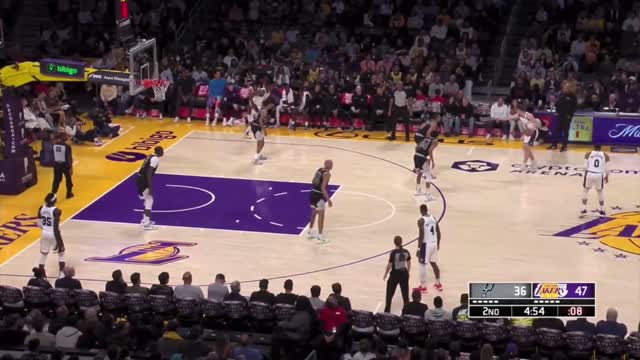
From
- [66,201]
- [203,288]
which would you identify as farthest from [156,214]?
[203,288]

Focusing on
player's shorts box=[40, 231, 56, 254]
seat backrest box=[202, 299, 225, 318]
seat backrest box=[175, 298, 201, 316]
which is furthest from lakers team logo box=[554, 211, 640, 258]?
player's shorts box=[40, 231, 56, 254]

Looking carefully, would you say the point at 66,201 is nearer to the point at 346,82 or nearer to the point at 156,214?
the point at 156,214

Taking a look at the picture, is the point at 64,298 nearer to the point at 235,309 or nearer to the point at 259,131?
the point at 235,309

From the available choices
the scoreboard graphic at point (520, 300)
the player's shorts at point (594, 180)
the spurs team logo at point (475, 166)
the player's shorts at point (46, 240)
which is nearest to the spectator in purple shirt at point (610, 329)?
the scoreboard graphic at point (520, 300)

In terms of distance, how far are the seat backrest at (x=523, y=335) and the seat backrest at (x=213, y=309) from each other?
4.37m

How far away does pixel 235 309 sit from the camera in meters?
18.5

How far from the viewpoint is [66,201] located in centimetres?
2705

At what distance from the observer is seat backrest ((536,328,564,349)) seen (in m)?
17.4

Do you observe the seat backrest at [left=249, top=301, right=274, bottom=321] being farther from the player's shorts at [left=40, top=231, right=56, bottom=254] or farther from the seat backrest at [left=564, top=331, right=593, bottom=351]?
the player's shorts at [left=40, top=231, right=56, bottom=254]

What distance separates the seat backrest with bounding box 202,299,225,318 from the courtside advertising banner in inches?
408

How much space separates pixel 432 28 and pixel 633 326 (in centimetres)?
1931

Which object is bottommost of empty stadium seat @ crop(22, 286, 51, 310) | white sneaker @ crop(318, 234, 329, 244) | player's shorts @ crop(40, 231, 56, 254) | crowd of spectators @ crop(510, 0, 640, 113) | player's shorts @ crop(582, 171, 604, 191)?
white sneaker @ crop(318, 234, 329, 244)

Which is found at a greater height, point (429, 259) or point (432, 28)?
point (432, 28)

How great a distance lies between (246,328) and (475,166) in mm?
12879
